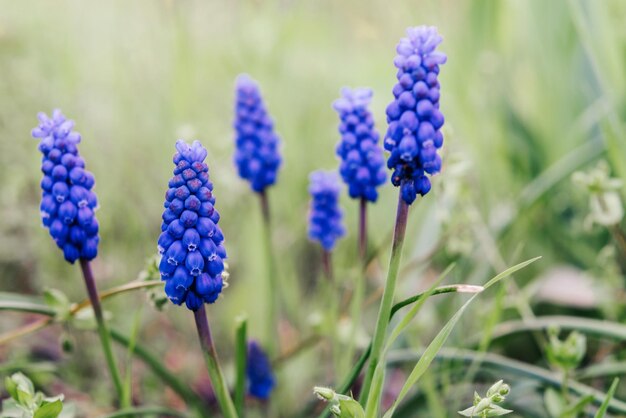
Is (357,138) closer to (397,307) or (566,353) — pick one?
(397,307)

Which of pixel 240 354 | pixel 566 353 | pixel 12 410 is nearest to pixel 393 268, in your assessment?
pixel 240 354

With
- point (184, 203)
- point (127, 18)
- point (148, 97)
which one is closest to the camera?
point (184, 203)

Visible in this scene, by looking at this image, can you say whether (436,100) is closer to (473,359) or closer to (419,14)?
(473,359)

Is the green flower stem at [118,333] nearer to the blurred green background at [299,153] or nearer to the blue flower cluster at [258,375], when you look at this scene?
the blue flower cluster at [258,375]

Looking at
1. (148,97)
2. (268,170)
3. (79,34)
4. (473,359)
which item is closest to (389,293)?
(473,359)

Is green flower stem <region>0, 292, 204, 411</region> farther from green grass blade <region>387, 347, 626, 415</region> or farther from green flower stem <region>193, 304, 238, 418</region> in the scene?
green grass blade <region>387, 347, 626, 415</region>

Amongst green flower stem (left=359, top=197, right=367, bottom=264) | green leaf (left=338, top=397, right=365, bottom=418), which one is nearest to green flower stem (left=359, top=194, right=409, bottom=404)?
green leaf (left=338, top=397, right=365, bottom=418)
